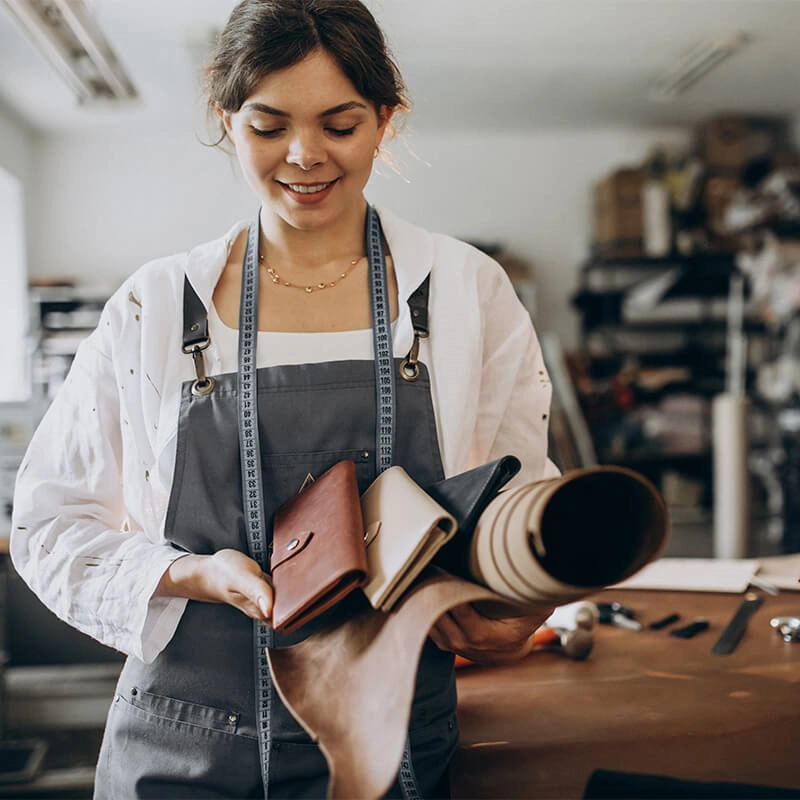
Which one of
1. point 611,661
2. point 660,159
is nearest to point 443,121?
point 660,159

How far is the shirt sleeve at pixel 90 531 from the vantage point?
1.01 metres

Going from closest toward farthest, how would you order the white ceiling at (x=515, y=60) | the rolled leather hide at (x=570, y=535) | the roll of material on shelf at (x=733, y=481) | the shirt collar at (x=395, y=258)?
the rolled leather hide at (x=570, y=535)
the shirt collar at (x=395, y=258)
the roll of material on shelf at (x=733, y=481)
the white ceiling at (x=515, y=60)

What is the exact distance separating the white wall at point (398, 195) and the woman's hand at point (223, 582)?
5.80 metres

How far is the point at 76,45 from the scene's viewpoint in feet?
12.8

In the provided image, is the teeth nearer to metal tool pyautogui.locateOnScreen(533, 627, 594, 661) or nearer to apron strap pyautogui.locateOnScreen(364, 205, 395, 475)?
apron strap pyautogui.locateOnScreen(364, 205, 395, 475)

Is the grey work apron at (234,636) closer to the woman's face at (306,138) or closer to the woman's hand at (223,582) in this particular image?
the woman's hand at (223,582)

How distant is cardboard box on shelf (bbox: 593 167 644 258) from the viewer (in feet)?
20.8

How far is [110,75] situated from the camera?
4.14m

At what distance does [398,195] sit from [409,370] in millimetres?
5845

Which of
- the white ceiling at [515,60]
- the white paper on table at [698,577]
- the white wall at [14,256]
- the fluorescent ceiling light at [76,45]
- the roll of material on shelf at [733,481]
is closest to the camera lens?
the white paper on table at [698,577]

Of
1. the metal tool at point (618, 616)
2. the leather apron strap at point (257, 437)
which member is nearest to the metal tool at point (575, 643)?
the metal tool at point (618, 616)

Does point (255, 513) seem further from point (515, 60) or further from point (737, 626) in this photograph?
point (515, 60)

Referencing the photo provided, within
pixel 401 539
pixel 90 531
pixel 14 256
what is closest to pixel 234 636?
pixel 90 531

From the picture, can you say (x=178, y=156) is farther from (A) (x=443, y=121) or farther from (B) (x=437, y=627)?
(B) (x=437, y=627)
